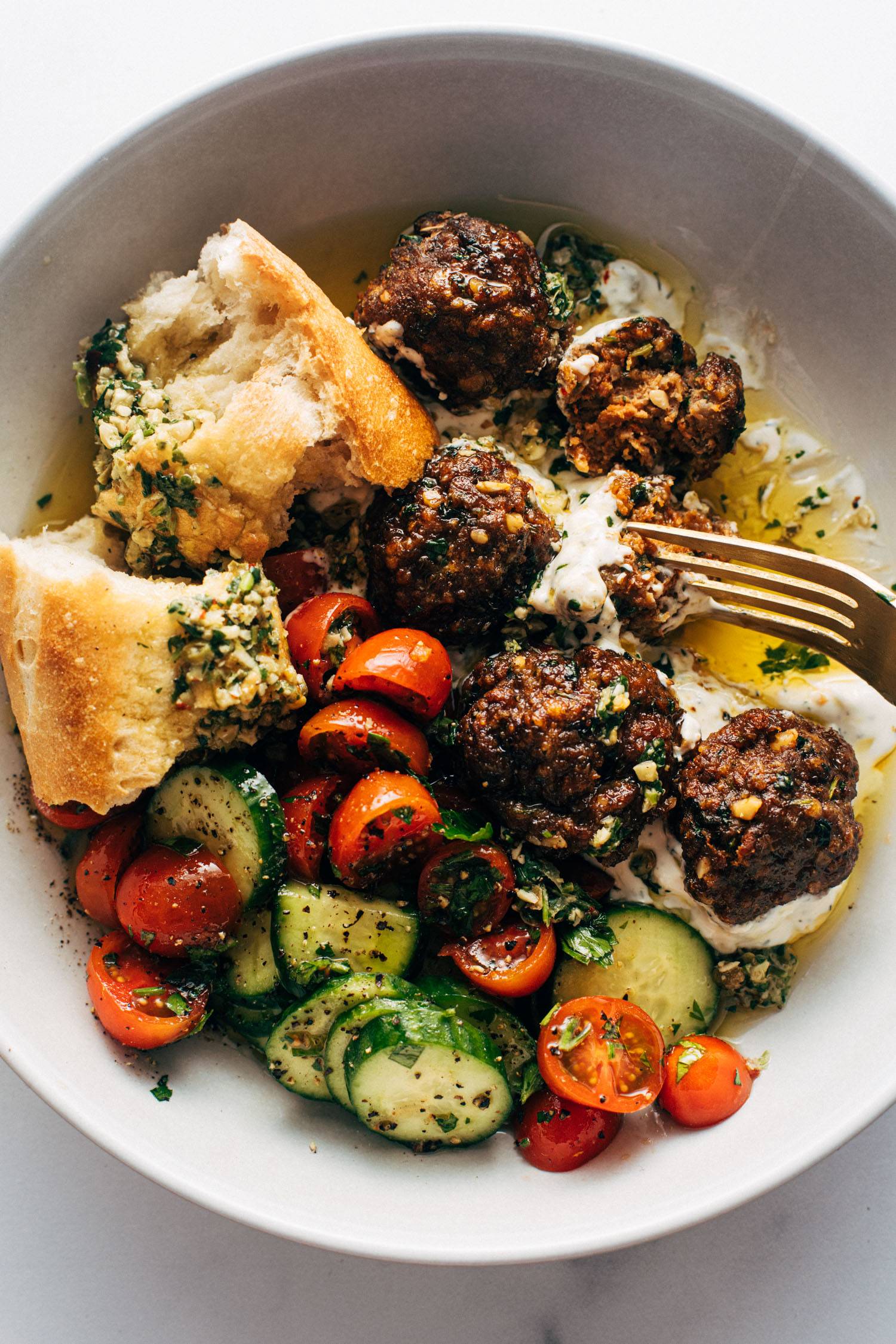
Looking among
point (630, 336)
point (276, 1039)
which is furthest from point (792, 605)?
point (276, 1039)

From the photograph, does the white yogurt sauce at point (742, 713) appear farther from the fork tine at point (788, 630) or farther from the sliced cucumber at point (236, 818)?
the sliced cucumber at point (236, 818)

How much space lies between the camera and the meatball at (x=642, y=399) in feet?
10.9

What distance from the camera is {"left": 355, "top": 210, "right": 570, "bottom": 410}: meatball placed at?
3117mm

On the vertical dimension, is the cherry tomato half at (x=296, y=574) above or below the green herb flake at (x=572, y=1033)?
above

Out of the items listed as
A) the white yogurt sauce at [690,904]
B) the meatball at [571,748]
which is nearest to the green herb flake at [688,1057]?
the white yogurt sauce at [690,904]

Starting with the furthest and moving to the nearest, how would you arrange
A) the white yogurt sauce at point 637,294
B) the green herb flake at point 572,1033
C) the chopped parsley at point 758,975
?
the white yogurt sauce at point 637,294
the chopped parsley at point 758,975
the green herb flake at point 572,1033

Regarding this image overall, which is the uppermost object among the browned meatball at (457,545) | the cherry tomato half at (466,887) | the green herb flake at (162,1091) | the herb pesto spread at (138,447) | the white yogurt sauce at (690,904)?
the browned meatball at (457,545)

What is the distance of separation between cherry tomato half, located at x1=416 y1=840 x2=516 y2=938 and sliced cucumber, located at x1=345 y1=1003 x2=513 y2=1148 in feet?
0.92

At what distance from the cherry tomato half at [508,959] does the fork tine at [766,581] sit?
1246mm

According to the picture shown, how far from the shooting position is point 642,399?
3348 millimetres

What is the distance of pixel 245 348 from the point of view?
3.15m

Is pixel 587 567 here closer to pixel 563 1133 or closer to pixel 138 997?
pixel 563 1133

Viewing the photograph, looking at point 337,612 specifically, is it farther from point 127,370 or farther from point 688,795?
point 688,795

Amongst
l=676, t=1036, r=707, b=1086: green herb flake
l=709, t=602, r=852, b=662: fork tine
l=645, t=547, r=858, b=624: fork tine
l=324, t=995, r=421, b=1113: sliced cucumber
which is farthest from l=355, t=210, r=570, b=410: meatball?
l=676, t=1036, r=707, b=1086: green herb flake
